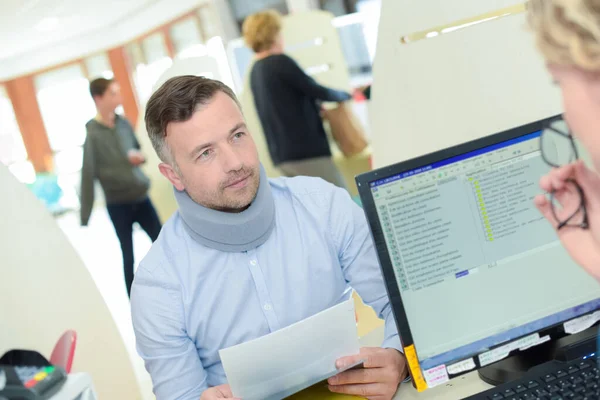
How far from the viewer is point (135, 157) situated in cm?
318

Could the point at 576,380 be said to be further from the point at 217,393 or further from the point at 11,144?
the point at 11,144

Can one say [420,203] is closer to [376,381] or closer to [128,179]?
[376,381]

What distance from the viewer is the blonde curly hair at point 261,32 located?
3.32 meters

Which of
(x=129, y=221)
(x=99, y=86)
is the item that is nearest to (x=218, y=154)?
(x=99, y=86)

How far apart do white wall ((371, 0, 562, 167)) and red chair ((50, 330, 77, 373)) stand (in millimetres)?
951

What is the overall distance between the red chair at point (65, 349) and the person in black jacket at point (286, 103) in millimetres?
1870

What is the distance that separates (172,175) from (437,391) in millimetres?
655

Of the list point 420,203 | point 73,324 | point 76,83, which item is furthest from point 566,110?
point 76,83

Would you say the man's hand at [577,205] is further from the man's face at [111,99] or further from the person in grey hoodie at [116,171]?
the man's face at [111,99]

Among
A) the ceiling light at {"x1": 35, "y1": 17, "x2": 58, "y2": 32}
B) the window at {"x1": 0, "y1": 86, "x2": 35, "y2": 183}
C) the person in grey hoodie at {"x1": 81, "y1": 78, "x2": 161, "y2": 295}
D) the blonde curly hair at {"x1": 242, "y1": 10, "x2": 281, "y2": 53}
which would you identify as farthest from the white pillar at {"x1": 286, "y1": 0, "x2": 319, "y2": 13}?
the window at {"x1": 0, "y1": 86, "x2": 35, "y2": 183}

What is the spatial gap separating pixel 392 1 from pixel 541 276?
91cm

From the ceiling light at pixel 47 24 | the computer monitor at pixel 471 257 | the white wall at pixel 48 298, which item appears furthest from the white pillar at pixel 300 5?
the computer monitor at pixel 471 257

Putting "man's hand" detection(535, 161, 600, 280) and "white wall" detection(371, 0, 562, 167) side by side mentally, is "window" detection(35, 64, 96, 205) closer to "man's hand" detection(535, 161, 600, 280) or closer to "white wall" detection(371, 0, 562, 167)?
"white wall" detection(371, 0, 562, 167)

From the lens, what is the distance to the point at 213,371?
4.23 ft
